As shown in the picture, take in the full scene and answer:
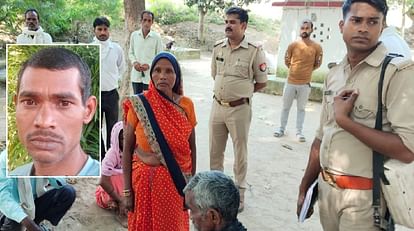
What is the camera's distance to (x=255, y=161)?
5297mm

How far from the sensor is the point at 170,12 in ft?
70.9

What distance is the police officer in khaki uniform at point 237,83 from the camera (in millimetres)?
3720

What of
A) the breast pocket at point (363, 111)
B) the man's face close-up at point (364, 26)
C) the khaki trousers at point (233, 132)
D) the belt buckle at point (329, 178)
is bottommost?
the khaki trousers at point (233, 132)

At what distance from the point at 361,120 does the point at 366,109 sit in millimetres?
49

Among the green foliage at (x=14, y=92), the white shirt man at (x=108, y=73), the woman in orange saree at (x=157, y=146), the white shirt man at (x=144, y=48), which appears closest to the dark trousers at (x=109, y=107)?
the white shirt man at (x=108, y=73)

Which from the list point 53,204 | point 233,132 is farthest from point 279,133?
point 53,204

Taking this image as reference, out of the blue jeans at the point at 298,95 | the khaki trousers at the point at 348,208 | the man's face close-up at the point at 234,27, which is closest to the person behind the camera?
the khaki trousers at the point at 348,208

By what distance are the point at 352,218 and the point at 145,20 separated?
431cm

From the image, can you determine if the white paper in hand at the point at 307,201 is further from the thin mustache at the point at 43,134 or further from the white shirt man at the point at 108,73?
the white shirt man at the point at 108,73

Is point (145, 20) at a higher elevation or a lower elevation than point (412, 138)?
higher

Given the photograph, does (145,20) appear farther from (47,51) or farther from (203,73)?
(203,73)

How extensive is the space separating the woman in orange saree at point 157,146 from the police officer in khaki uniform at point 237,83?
128cm

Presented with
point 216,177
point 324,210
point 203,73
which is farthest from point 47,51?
point 203,73

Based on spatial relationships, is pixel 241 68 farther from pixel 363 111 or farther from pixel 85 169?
pixel 85 169
